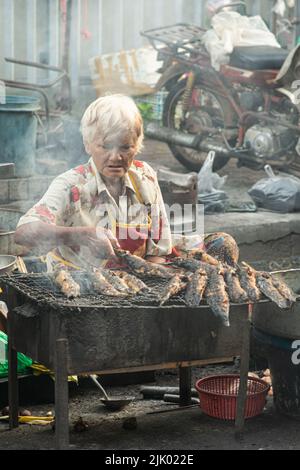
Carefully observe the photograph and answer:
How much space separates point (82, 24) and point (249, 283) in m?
8.74

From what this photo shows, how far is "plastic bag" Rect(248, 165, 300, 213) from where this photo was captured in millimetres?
10383

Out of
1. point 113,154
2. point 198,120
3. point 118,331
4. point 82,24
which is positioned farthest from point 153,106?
point 118,331

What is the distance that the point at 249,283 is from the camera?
5.39 m

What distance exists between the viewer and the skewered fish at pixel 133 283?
5.23 m

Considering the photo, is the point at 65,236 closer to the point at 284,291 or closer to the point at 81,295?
the point at 81,295

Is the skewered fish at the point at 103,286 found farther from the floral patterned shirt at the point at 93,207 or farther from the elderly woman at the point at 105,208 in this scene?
the floral patterned shirt at the point at 93,207

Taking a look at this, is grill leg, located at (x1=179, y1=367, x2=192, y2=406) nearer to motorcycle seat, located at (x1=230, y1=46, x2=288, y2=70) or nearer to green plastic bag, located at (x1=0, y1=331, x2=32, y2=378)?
green plastic bag, located at (x1=0, y1=331, x2=32, y2=378)

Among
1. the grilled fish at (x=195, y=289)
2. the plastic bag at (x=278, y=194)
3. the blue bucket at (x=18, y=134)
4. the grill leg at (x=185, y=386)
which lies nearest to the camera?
the grilled fish at (x=195, y=289)

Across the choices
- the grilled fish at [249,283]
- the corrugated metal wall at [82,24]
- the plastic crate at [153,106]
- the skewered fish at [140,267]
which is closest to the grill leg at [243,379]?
the grilled fish at [249,283]

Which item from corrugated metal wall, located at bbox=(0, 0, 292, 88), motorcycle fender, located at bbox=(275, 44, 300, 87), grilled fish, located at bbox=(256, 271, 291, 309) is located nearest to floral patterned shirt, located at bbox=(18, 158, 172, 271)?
grilled fish, located at bbox=(256, 271, 291, 309)

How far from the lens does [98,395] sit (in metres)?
6.49

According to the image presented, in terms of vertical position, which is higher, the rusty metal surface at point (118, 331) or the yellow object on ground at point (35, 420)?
the rusty metal surface at point (118, 331)

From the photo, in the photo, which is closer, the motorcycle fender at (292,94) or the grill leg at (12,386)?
the grill leg at (12,386)

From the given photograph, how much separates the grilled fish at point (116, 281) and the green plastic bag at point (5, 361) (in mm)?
1081
